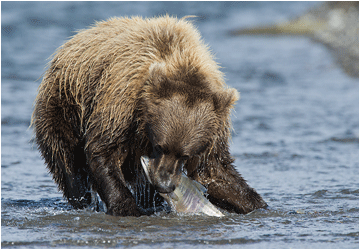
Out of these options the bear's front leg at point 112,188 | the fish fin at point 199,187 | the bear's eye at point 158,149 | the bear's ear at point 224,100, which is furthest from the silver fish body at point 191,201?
the bear's ear at point 224,100

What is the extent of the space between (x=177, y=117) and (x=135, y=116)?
65 centimetres

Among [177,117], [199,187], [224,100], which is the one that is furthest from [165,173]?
[224,100]

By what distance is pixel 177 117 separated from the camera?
220 inches

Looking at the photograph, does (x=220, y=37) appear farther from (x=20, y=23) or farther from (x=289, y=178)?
(x=289, y=178)

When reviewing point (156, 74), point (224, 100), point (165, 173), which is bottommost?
point (165, 173)

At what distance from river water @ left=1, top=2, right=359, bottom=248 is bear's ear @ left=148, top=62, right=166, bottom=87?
1337mm

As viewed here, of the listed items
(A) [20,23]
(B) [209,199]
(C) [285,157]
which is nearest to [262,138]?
(C) [285,157]

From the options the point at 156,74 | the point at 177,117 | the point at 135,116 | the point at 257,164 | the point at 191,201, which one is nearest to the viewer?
the point at 177,117

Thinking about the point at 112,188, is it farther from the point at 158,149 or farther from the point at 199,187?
the point at 199,187

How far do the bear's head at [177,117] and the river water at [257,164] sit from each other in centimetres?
75

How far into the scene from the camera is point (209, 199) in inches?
272

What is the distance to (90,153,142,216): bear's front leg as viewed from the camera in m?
6.21

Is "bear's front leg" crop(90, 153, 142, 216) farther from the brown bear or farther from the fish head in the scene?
the fish head

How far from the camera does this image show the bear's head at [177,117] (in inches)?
219
